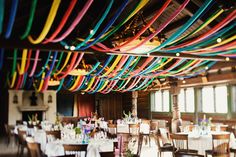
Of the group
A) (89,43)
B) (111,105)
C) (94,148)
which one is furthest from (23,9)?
(111,105)

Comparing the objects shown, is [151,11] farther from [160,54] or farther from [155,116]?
[155,116]

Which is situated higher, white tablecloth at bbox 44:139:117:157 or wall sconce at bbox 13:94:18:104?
wall sconce at bbox 13:94:18:104

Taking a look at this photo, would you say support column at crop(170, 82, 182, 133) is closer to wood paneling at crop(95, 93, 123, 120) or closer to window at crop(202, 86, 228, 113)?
window at crop(202, 86, 228, 113)

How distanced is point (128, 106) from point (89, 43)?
13.4 metres

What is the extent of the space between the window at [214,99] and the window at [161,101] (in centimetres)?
263

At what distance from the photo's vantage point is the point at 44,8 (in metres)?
11.3

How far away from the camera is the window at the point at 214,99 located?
12.4m

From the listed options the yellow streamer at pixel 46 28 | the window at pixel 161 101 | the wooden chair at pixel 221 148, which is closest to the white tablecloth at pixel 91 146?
the yellow streamer at pixel 46 28

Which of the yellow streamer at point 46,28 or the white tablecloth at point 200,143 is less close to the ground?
the yellow streamer at point 46,28

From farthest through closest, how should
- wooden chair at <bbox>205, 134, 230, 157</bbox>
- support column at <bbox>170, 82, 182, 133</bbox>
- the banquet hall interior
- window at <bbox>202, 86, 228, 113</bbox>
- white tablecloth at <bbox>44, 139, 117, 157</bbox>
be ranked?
window at <bbox>202, 86, 228, 113</bbox>, support column at <bbox>170, 82, 182, 133</bbox>, wooden chair at <bbox>205, 134, 230, 157</bbox>, white tablecloth at <bbox>44, 139, 117, 157</bbox>, the banquet hall interior

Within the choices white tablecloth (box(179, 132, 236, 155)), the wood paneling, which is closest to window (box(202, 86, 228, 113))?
white tablecloth (box(179, 132, 236, 155))

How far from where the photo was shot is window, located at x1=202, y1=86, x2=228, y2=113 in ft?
40.5

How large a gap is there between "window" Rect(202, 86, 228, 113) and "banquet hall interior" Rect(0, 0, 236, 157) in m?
0.04

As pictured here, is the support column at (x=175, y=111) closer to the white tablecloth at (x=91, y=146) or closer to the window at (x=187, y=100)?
the window at (x=187, y=100)
